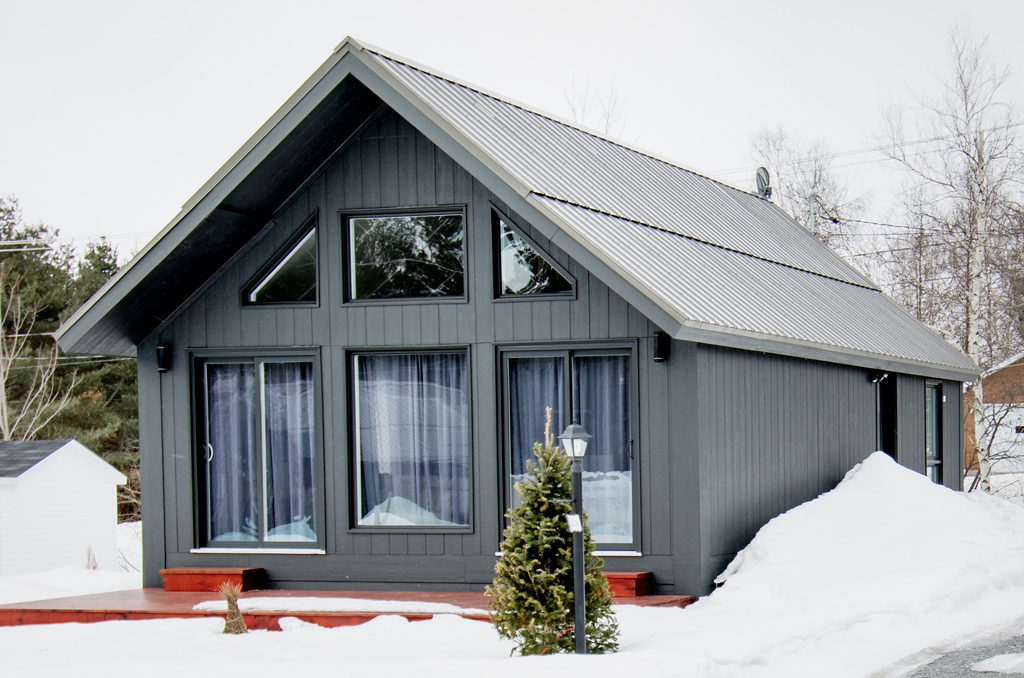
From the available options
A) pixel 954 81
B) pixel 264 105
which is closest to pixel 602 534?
pixel 954 81

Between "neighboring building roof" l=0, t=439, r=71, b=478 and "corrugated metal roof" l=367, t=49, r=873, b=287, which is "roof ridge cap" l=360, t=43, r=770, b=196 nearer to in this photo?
"corrugated metal roof" l=367, t=49, r=873, b=287

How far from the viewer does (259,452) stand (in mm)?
10406

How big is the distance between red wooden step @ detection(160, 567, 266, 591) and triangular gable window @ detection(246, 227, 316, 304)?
2.48 meters

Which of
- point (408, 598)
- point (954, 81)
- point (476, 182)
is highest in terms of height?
point (954, 81)

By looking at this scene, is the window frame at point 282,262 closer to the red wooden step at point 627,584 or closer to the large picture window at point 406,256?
the large picture window at point 406,256

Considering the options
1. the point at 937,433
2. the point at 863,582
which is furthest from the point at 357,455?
the point at 937,433

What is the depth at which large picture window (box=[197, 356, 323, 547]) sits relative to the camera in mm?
10305

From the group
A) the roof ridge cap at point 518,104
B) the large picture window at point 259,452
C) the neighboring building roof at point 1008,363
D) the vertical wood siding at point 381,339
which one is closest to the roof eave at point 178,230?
the roof ridge cap at point 518,104

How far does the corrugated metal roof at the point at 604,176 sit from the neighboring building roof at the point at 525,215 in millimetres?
31

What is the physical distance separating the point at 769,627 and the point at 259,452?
510 cm

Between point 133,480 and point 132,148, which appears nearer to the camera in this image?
point 132,148

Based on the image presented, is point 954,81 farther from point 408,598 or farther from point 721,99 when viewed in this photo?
point 408,598

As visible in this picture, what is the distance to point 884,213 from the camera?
3003 cm

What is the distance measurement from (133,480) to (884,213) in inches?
929
